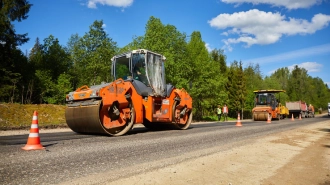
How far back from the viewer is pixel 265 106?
2605cm

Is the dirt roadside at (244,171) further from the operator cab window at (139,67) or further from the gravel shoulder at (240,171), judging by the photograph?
the operator cab window at (139,67)

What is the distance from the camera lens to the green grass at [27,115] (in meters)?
13.6

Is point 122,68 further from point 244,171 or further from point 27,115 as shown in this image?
point 27,115

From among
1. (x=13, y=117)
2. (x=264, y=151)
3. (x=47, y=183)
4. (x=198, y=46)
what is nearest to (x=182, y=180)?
(x=47, y=183)

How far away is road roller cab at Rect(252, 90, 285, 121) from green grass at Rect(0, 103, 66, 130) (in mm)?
18087

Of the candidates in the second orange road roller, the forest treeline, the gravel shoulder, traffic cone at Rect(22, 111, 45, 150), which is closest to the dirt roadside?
the gravel shoulder

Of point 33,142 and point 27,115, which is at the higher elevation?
point 27,115

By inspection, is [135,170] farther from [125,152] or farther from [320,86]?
[320,86]

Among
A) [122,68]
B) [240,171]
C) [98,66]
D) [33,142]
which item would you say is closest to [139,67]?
[122,68]

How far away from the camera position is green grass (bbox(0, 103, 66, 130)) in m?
13.6

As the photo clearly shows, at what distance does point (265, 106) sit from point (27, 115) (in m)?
21.6

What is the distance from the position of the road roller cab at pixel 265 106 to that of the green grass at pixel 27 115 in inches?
712

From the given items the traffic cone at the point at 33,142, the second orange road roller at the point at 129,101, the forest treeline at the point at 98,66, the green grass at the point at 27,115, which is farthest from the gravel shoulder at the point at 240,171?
the forest treeline at the point at 98,66

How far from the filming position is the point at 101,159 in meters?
4.43
